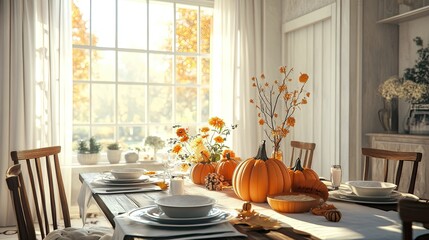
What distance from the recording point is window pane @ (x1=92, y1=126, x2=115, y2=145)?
433cm

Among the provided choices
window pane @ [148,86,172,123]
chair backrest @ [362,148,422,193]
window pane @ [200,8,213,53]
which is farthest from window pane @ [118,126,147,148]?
chair backrest @ [362,148,422,193]

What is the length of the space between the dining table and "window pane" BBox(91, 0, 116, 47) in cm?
279

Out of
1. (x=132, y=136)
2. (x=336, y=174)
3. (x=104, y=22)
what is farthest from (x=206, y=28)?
(x=336, y=174)

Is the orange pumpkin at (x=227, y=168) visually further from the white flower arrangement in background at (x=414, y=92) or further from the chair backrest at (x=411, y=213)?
the white flower arrangement in background at (x=414, y=92)

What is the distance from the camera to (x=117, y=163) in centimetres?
423

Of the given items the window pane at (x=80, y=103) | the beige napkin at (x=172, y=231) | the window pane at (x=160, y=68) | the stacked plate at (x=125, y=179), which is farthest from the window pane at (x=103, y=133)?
the beige napkin at (x=172, y=231)

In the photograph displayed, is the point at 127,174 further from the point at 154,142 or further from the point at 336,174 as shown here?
the point at 154,142

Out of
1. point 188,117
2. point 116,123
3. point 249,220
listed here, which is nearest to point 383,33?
point 188,117

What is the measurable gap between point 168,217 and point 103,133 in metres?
3.20

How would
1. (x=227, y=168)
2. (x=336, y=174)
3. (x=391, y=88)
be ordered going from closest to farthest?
(x=336, y=174) → (x=227, y=168) → (x=391, y=88)

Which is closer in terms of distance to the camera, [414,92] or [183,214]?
[183,214]

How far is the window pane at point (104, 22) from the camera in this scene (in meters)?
4.29

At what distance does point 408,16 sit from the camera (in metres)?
3.45

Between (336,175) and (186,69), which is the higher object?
(186,69)
